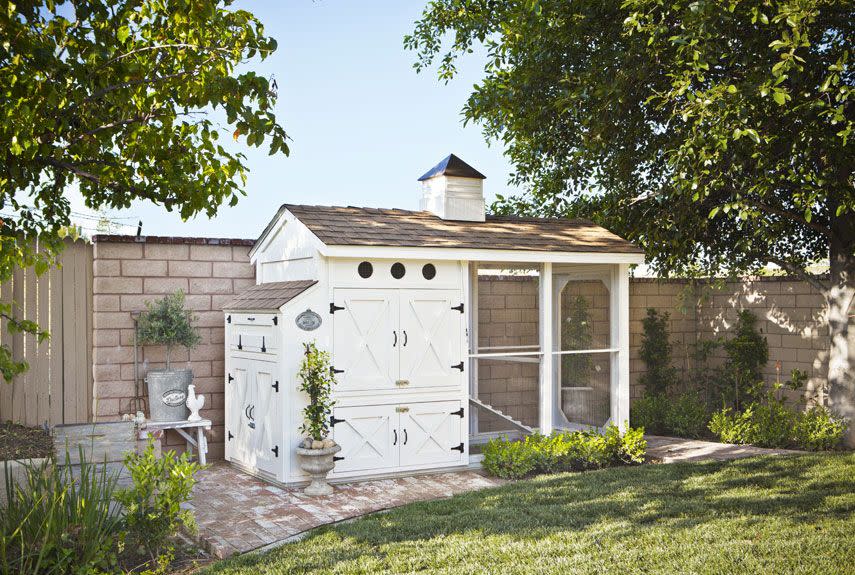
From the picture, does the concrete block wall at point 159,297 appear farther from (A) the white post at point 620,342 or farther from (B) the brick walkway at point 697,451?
(B) the brick walkway at point 697,451

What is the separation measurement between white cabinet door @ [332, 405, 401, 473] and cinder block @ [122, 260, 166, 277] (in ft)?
8.16

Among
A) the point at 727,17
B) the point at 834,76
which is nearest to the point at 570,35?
the point at 727,17

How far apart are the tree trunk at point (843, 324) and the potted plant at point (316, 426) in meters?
6.27

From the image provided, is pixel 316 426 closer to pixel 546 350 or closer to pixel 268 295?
pixel 268 295

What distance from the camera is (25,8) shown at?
474 centimetres

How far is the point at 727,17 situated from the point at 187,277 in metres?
6.02

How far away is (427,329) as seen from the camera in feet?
26.0

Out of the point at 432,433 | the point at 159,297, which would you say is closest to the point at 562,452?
the point at 432,433

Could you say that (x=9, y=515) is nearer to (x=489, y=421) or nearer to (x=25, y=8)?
(x=25, y=8)

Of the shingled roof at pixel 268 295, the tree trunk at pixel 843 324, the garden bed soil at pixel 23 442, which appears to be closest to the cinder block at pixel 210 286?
the shingled roof at pixel 268 295

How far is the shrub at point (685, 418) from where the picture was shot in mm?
10328

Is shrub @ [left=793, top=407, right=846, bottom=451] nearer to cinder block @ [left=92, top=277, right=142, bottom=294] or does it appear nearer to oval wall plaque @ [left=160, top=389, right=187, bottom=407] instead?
oval wall plaque @ [left=160, top=389, right=187, bottom=407]

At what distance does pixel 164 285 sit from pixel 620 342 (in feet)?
16.4

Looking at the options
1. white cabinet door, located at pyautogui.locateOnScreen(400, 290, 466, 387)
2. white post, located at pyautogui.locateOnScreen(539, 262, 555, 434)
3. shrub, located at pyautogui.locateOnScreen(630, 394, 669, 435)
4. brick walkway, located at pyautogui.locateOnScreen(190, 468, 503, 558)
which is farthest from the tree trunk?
white cabinet door, located at pyautogui.locateOnScreen(400, 290, 466, 387)
